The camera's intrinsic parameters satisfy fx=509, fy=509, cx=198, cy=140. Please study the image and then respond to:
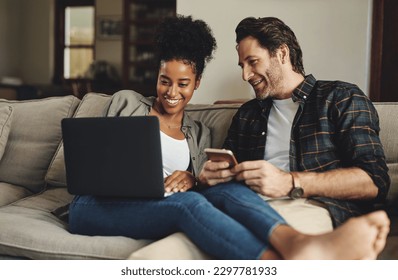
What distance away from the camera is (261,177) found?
1.38 m

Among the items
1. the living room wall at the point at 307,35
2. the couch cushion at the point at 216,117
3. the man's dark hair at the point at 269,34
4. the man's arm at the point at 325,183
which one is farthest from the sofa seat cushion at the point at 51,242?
the living room wall at the point at 307,35

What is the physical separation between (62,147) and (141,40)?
395cm

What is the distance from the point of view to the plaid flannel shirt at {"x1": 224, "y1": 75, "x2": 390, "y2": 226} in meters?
1.47

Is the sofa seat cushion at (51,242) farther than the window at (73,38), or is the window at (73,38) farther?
the window at (73,38)

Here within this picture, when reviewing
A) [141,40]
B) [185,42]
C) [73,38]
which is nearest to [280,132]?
[185,42]

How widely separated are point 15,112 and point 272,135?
3.66 feet

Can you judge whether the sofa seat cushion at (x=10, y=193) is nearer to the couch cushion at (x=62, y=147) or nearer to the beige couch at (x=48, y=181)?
the beige couch at (x=48, y=181)

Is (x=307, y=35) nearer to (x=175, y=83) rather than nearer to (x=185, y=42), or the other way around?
(x=185, y=42)

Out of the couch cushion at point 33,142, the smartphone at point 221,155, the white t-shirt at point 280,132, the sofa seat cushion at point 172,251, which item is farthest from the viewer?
the couch cushion at point 33,142

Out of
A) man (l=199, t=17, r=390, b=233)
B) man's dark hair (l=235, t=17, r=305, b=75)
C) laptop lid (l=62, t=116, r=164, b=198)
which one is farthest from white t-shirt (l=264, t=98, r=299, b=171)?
laptop lid (l=62, t=116, r=164, b=198)

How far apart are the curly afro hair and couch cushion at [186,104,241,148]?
0.19 metres

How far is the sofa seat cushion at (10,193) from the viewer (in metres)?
1.91

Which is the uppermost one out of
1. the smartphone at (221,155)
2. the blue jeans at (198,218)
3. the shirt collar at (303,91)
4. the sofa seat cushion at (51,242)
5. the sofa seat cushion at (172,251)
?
the shirt collar at (303,91)

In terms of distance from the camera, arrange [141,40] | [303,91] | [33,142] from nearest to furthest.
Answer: [303,91] → [33,142] → [141,40]
